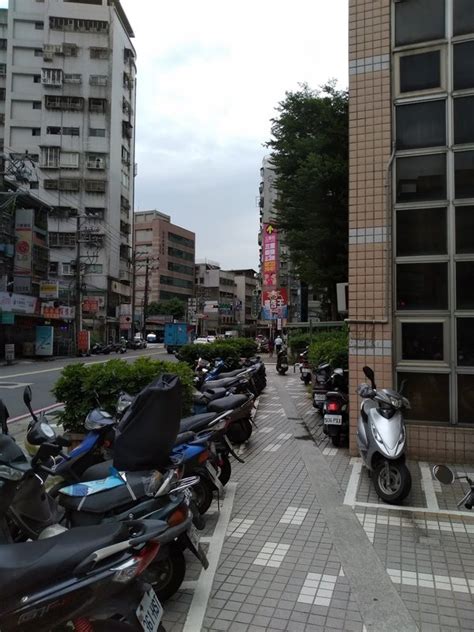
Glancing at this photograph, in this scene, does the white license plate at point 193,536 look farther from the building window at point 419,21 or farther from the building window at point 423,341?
the building window at point 419,21

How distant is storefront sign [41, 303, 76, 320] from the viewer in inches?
1346

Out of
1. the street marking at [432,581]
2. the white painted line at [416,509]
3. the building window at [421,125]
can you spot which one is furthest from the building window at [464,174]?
the street marking at [432,581]

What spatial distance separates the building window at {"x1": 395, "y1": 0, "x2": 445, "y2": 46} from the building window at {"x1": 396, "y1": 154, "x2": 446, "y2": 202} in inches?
62.0

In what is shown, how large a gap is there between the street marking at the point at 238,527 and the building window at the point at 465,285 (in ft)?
12.0

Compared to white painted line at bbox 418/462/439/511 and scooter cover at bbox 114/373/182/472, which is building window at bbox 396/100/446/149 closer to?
white painted line at bbox 418/462/439/511

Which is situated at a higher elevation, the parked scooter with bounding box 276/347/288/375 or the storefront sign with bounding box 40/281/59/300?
the storefront sign with bounding box 40/281/59/300

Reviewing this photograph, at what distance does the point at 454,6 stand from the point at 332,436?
19.7 feet

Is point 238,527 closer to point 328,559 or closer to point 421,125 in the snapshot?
point 328,559

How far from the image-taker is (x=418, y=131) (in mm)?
6637

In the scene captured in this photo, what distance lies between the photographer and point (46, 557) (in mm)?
2342

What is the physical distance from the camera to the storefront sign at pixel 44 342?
33031mm

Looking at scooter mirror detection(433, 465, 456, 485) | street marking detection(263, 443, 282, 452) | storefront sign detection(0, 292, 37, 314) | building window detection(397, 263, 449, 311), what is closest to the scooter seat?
scooter mirror detection(433, 465, 456, 485)

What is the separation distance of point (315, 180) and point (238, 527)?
1367 centimetres

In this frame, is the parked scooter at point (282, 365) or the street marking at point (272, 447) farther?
the parked scooter at point (282, 365)
